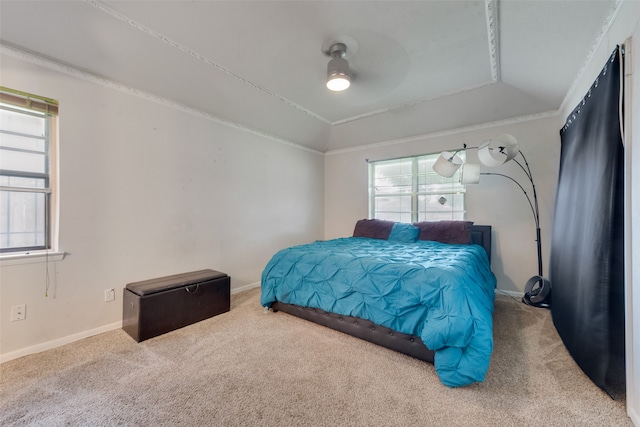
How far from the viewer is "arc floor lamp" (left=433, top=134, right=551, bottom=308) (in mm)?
2719

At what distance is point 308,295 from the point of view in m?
2.42

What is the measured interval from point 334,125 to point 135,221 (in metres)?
3.04

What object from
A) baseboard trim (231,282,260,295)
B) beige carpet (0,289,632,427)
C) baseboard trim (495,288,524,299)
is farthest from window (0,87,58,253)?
baseboard trim (495,288,524,299)

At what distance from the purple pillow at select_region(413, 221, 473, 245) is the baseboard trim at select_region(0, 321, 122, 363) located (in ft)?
12.0

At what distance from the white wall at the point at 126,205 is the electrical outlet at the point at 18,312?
26 millimetres

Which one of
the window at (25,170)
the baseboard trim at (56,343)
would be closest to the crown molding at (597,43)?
the window at (25,170)

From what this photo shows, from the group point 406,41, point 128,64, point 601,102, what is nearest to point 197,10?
point 128,64

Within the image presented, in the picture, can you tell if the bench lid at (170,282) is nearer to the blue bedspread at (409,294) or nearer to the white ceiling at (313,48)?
the blue bedspread at (409,294)

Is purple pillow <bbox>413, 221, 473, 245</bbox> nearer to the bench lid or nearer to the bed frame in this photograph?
the bed frame

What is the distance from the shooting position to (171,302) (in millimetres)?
2361

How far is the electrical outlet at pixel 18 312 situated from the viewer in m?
1.92

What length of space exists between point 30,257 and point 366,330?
2.67 metres

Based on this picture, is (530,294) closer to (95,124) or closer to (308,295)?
(308,295)

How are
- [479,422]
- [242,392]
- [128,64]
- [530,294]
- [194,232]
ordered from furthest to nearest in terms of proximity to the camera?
[194,232] < [530,294] < [128,64] < [242,392] < [479,422]
